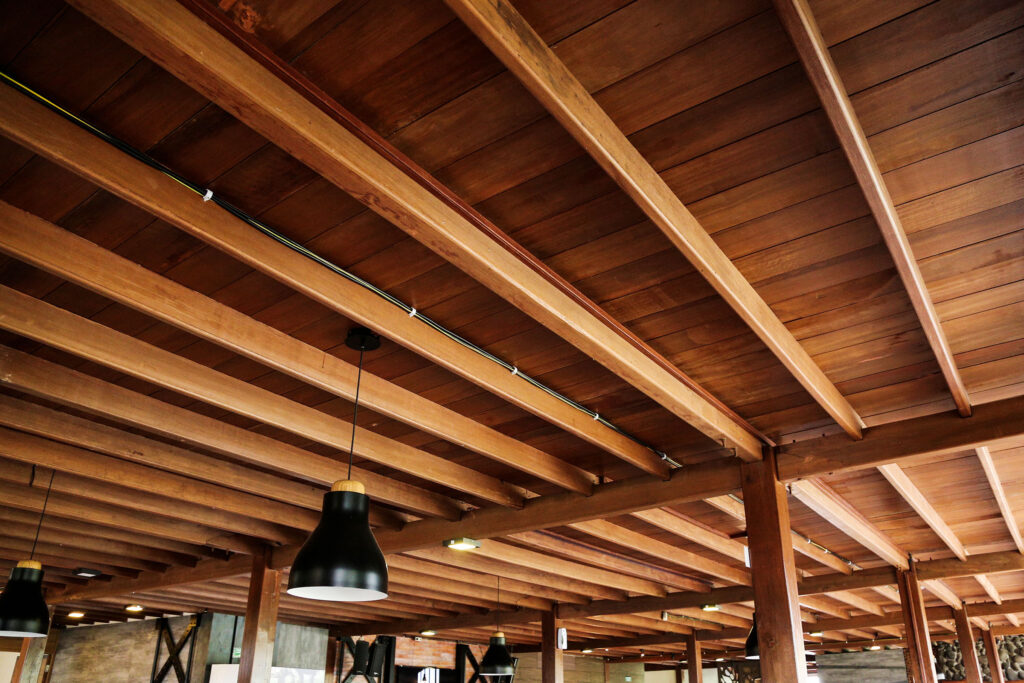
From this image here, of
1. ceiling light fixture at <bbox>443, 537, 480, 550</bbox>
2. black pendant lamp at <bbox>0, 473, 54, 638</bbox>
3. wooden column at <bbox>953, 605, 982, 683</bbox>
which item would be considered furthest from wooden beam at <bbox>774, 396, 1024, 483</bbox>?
wooden column at <bbox>953, 605, 982, 683</bbox>

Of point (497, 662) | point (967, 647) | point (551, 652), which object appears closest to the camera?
point (497, 662)

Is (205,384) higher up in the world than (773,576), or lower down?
higher up

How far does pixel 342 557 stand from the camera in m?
3.12

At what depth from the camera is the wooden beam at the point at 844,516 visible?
5.51 m

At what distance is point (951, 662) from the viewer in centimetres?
1825

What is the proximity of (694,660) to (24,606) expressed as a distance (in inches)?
441

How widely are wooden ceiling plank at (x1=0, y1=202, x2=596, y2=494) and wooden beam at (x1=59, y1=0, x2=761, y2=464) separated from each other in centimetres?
116

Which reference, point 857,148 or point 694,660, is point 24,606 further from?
point 694,660

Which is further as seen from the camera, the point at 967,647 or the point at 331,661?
the point at 331,661

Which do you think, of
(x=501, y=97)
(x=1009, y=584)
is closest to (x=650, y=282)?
(x=501, y=97)

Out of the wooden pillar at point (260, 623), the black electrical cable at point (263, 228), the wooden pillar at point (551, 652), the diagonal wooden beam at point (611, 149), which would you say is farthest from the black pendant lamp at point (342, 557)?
the wooden pillar at point (551, 652)

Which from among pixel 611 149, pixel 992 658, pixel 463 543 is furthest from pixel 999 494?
pixel 992 658

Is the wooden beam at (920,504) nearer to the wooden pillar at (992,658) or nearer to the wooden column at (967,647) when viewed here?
the wooden column at (967,647)

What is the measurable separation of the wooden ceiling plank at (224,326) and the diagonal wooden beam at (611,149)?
Result: 1841mm
